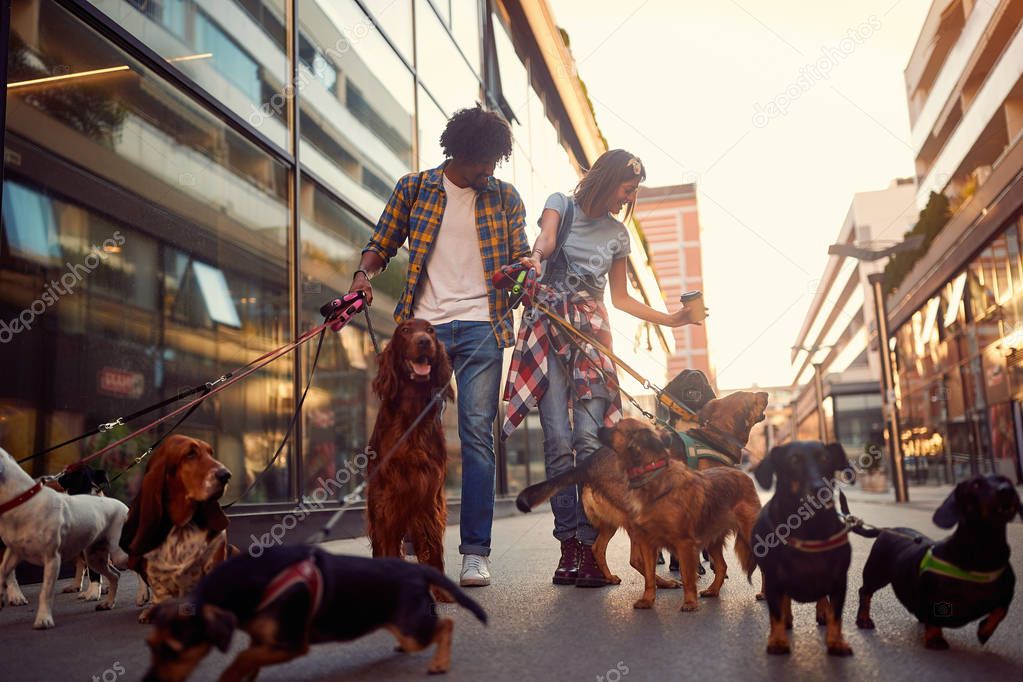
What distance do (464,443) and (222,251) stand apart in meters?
3.41

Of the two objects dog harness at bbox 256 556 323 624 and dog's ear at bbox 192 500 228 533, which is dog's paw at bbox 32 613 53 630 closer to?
dog's ear at bbox 192 500 228 533

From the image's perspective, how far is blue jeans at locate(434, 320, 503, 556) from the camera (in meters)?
4.64

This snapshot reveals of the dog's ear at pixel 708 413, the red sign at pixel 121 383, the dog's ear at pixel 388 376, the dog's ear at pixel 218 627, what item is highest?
the red sign at pixel 121 383

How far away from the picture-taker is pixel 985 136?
81.6 ft

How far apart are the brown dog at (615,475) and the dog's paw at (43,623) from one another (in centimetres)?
195

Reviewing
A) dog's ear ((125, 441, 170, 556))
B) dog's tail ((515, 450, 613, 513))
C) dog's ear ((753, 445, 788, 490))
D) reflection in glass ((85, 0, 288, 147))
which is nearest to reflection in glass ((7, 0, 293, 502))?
reflection in glass ((85, 0, 288, 147))

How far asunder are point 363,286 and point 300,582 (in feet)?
7.56

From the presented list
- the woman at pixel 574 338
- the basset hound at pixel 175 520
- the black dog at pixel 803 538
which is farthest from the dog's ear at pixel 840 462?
the basset hound at pixel 175 520

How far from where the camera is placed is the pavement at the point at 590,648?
8.78 feet

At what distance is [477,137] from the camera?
4762mm

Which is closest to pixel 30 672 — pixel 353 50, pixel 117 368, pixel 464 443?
pixel 464 443

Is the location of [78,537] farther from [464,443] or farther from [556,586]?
[556,586]

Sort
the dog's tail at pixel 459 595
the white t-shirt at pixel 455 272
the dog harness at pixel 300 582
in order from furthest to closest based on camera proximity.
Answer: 1. the white t-shirt at pixel 455 272
2. the dog's tail at pixel 459 595
3. the dog harness at pixel 300 582

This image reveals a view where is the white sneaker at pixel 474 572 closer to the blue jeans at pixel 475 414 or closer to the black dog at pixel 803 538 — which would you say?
the blue jeans at pixel 475 414
